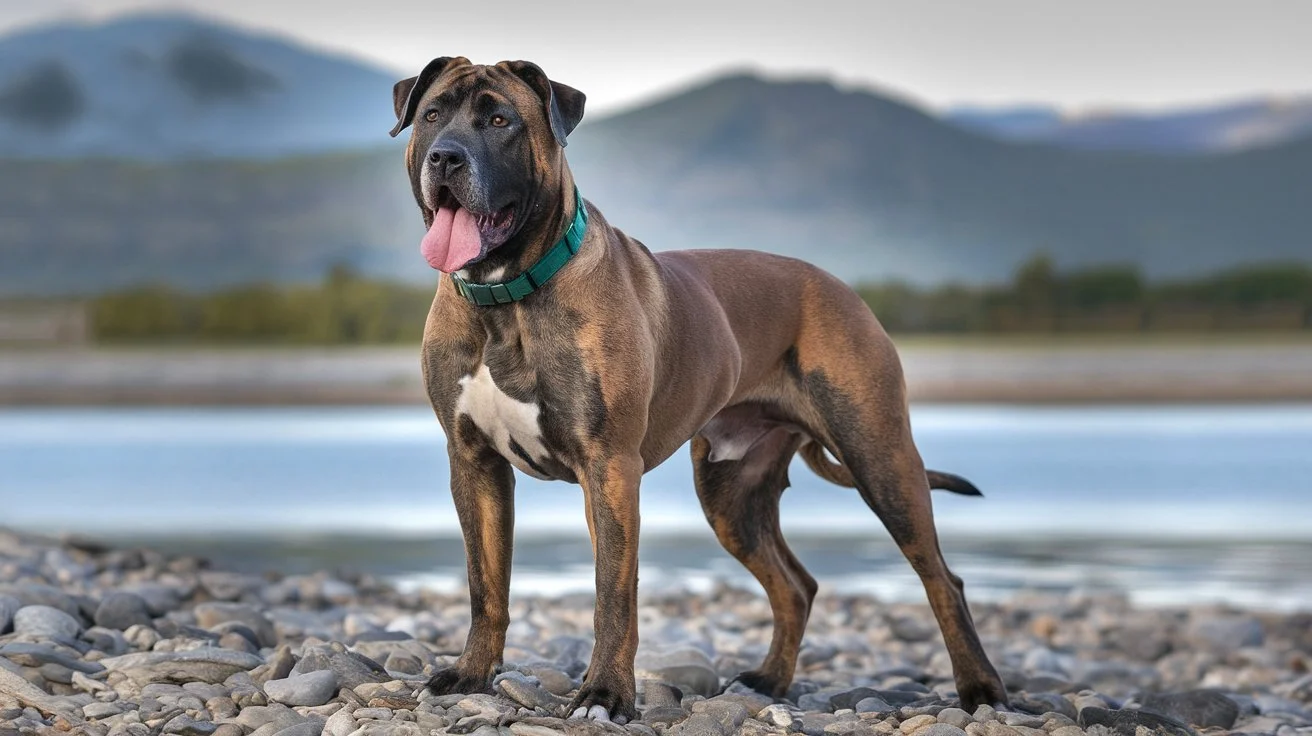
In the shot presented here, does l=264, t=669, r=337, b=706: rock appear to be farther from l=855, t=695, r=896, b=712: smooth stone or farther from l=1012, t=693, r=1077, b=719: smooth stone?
l=1012, t=693, r=1077, b=719: smooth stone

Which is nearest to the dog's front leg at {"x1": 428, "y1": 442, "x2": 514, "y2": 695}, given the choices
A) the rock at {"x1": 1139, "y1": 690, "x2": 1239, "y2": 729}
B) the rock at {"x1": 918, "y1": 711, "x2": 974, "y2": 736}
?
the rock at {"x1": 918, "y1": 711, "x2": 974, "y2": 736}

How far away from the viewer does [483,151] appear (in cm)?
455

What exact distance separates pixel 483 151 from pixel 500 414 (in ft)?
3.10

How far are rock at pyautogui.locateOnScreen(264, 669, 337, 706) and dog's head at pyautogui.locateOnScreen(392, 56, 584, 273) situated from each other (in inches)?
65.5

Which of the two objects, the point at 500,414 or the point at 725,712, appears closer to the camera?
the point at 500,414

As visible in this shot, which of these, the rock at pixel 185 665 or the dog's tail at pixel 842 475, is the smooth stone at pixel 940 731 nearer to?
the dog's tail at pixel 842 475

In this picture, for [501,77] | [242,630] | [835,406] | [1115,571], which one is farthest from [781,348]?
[1115,571]

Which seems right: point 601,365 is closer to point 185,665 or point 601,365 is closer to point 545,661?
point 185,665

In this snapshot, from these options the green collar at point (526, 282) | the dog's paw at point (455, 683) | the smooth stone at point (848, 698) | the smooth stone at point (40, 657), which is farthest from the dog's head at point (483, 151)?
the smooth stone at point (848, 698)

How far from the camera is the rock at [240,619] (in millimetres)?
6797

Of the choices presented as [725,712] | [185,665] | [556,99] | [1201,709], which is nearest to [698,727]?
[725,712]

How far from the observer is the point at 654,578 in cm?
1173

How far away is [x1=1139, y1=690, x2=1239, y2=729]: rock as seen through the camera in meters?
6.35

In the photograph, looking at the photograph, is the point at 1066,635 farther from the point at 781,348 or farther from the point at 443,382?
the point at 443,382
